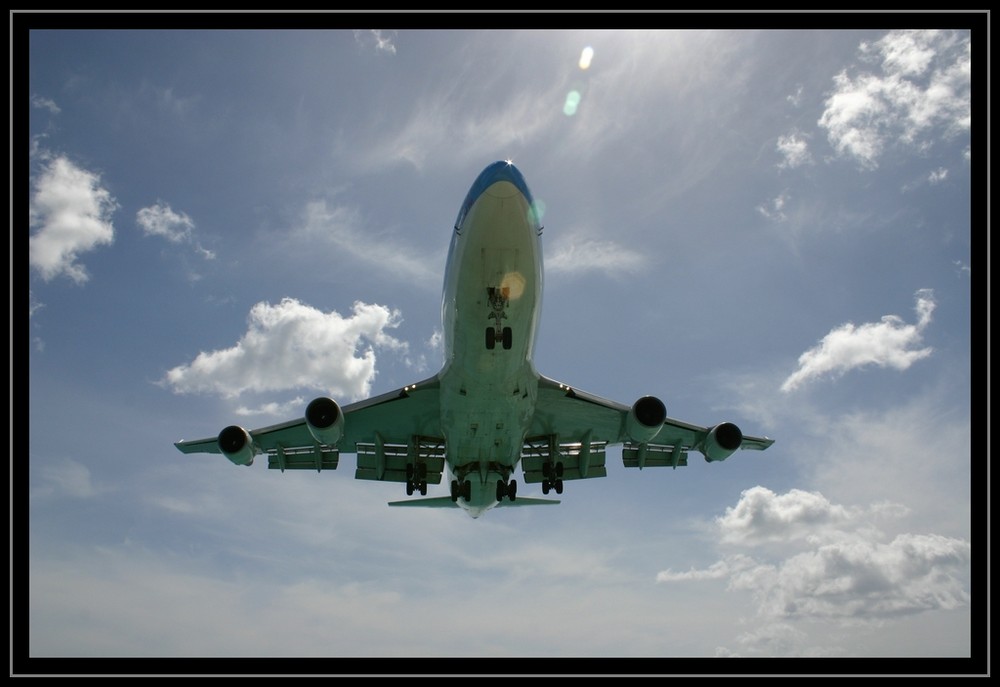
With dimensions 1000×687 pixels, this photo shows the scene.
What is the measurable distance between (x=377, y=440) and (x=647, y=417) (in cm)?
1041

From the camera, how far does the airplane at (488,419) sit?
46.5 ft

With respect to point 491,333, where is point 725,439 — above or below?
below

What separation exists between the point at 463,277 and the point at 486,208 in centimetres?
191

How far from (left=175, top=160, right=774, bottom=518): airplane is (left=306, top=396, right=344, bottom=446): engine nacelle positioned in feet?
0.10

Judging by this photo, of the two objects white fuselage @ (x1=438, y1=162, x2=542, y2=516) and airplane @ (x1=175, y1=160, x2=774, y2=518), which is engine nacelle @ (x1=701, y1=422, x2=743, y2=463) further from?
white fuselage @ (x1=438, y1=162, x2=542, y2=516)

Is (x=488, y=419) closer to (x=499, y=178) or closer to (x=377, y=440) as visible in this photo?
(x=377, y=440)

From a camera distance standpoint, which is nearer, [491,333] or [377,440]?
[491,333]

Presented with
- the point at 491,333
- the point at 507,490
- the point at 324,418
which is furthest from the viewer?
the point at 507,490

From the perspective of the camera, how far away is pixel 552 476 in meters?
22.8

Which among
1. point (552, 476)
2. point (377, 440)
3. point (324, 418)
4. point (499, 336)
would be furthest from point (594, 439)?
point (324, 418)
